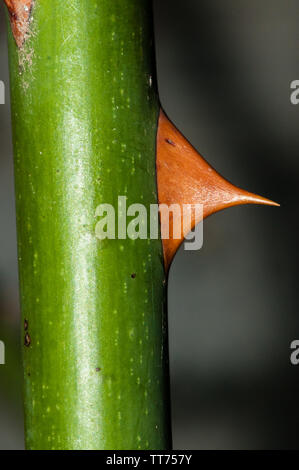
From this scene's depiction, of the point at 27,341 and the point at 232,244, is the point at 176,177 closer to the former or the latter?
the point at 27,341

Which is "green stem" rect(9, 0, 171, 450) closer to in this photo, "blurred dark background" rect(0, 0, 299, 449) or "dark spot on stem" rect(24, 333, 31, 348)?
"dark spot on stem" rect(24, 333, 31, 348)

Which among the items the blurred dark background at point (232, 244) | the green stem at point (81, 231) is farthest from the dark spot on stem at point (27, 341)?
the blurred dark background at point (232, 244)

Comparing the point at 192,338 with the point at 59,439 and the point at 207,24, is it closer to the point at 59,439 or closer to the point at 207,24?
the point at 207,24

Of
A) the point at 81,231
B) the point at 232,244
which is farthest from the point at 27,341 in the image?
the point at 232,244

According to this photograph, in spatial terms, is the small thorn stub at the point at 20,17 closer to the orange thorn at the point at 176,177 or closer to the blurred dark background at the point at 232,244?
the orange thorn at the point at 176,177

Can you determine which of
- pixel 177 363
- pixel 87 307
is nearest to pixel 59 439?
pixel 87 307
